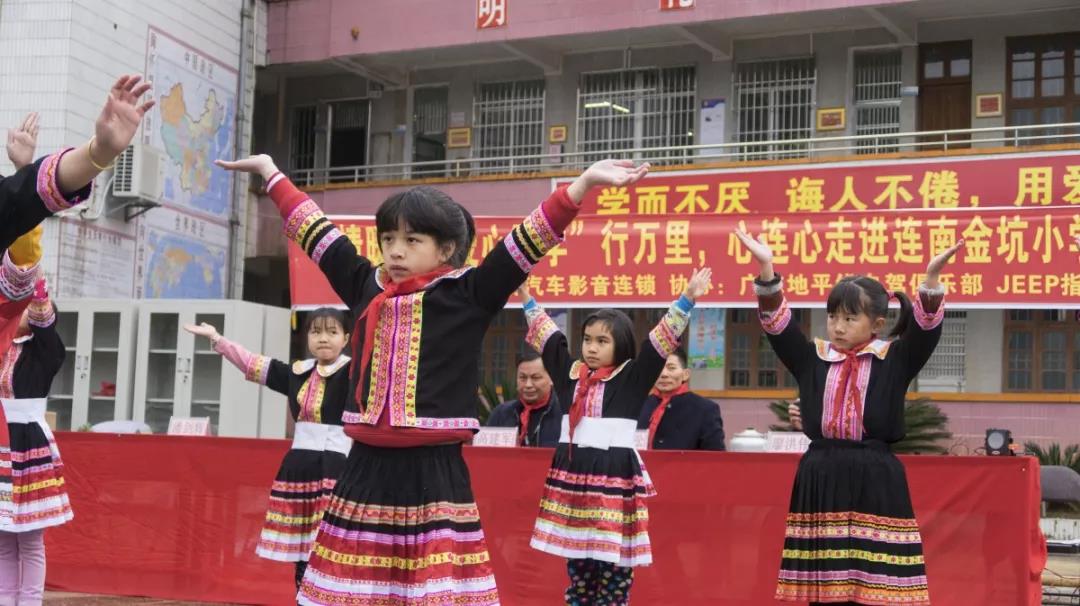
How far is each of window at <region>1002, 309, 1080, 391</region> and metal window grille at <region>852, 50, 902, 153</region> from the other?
2.62 meters

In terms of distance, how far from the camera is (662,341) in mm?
5352

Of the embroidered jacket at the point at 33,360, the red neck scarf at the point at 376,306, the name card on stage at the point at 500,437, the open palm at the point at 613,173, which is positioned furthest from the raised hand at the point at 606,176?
the name card on stage at the point at 500,437

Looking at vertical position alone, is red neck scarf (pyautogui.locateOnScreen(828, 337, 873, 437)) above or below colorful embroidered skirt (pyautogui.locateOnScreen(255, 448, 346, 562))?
above

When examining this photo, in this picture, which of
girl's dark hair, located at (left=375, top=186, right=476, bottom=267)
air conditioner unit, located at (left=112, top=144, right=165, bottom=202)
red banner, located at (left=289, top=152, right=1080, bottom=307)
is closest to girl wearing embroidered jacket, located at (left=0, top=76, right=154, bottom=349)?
girl's dark hair, located at (left=375, top=186, right=476, bottom=267)

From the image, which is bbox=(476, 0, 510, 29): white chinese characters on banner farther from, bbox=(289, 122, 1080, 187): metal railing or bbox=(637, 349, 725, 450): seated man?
bbox=(637, 349, 725, 450): seated man

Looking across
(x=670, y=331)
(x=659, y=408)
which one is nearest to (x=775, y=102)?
(x=659, y=408)

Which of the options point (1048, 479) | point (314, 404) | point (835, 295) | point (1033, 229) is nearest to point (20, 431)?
point (314, 404)

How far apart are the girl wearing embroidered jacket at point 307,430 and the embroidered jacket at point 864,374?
2.05m

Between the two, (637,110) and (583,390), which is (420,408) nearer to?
(583,390)

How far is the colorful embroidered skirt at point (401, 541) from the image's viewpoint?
11.4 ft

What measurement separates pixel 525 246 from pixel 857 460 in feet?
5.83

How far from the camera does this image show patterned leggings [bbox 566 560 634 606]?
18.1ft

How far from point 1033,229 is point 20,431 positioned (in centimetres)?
972

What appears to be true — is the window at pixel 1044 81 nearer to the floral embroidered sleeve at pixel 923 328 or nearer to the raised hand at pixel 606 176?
the floral embroidered sleeve at pixel 923 328
